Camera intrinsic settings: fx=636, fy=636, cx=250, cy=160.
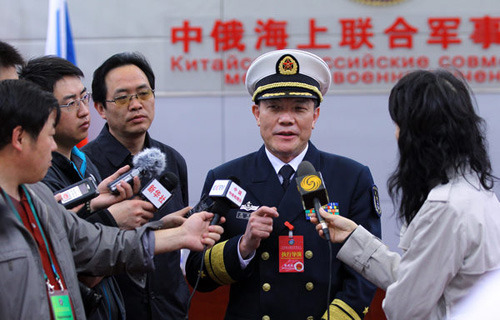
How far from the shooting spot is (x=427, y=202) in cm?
197

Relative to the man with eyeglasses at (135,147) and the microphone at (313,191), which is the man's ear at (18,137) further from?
the man with eyeglasses at (135,147)

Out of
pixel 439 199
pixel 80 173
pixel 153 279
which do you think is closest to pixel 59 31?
pixel 80 173

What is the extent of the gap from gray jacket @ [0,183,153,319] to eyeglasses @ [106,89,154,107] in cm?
107

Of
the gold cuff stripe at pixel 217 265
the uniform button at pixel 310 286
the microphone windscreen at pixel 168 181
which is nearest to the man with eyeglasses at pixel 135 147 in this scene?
the gold cuff stripe at pixel 217 265

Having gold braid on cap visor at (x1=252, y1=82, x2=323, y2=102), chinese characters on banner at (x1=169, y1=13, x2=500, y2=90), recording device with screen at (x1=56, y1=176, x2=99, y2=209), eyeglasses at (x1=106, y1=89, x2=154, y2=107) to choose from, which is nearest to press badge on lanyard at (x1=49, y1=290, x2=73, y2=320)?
recording device with screen at (x1=56, y1=176, x2=99, y2=209)

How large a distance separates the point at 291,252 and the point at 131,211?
0.66m

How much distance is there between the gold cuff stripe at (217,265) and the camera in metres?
2.53

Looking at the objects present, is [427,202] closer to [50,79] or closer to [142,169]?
[142,169]

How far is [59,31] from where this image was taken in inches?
227

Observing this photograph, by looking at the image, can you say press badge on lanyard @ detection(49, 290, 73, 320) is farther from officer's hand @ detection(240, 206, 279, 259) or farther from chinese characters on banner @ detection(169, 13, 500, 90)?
chinese characters on banner @ detection(169, 13, 500, 90)

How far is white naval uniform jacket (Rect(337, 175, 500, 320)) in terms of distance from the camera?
191 cm

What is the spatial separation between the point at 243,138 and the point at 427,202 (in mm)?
4284

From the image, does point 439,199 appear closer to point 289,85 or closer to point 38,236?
point 289,85

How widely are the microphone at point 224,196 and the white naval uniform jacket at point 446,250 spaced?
641 millimetres
